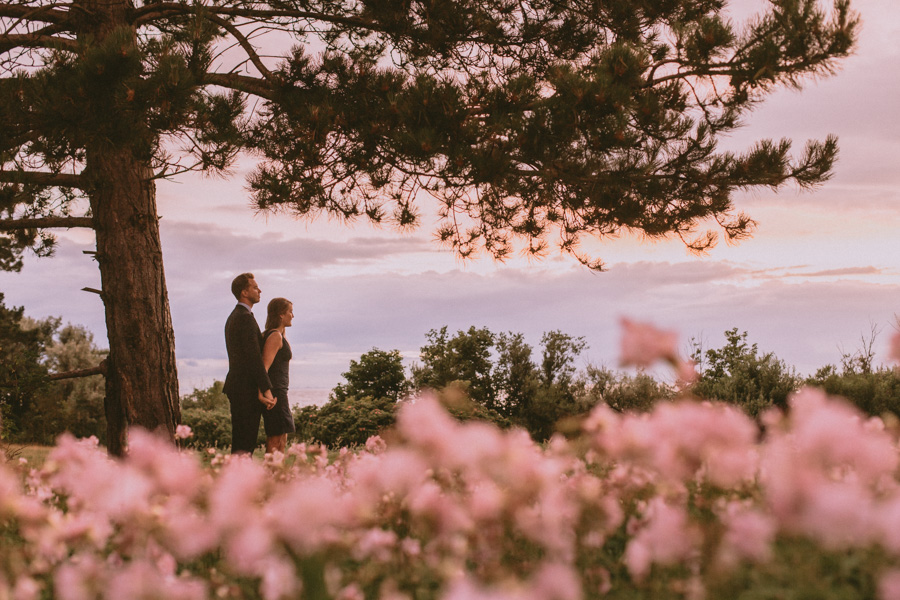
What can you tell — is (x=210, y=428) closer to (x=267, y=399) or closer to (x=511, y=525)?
(x=267, y=399)

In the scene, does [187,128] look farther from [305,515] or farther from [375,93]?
[305,515]

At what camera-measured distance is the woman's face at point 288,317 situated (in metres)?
7.49

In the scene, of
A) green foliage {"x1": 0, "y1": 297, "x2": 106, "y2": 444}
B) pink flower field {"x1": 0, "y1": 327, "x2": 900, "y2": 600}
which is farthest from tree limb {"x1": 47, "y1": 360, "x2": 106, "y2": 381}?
green foliage {"x1": 0, "y1": 297, "x2": 106, "y2": 444}

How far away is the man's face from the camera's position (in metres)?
7.01

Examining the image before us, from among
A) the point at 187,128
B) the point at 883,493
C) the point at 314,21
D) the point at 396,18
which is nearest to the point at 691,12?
the point at 396,18

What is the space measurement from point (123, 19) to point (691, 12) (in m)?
6.66

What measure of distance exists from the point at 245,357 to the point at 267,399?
48 centimetres

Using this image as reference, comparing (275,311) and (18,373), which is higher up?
(275,311)

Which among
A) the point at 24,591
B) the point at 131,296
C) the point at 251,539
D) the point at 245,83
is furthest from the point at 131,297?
the point at 251,539

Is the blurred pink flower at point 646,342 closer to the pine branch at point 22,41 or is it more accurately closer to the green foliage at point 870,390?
the pine branch at point 22,41

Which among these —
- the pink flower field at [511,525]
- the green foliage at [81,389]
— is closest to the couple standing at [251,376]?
the pink flower field at [511,525]

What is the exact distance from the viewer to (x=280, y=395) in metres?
7.25

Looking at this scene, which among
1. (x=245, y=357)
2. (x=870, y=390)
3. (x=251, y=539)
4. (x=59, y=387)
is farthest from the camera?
(x=59, y=387)

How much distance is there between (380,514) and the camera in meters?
2.62
